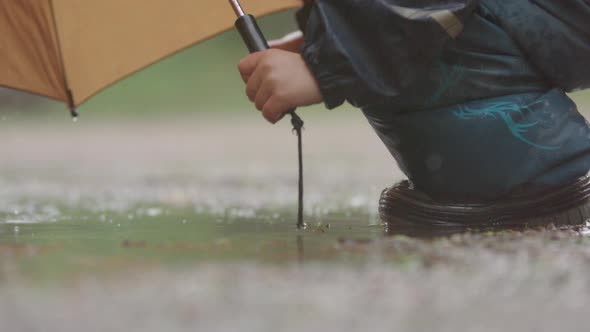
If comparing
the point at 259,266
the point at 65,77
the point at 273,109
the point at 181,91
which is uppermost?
the point at 181,91

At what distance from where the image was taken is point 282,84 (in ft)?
4.62

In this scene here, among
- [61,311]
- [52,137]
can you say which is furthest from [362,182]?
[52,137]

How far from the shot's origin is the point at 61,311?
90cm

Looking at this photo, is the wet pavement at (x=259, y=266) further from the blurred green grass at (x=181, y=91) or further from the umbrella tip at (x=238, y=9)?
the blurred green grass at (x=181, y=91)

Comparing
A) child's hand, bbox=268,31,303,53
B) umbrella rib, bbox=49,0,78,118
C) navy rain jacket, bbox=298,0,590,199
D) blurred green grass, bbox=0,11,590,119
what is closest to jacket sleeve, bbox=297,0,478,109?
navy rain jacket, bbox=298,0,590,199

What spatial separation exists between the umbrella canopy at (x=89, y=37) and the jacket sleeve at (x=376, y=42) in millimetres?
375

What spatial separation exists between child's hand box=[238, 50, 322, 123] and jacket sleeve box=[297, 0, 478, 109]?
0.06 ft

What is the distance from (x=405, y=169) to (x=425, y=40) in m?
0.27

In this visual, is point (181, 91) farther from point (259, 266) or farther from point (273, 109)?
point (259, 266)

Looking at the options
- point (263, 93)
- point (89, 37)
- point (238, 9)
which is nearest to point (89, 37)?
point (89, 37)

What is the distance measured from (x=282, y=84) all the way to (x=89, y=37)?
1.46 ft

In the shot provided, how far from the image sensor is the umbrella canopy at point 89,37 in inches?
64.7

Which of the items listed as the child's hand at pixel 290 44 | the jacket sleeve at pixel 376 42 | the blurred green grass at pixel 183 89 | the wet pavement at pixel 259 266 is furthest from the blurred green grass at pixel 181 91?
the jacket sleeve at pixel 376 42

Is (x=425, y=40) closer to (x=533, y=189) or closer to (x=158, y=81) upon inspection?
(x=533, y=189)
